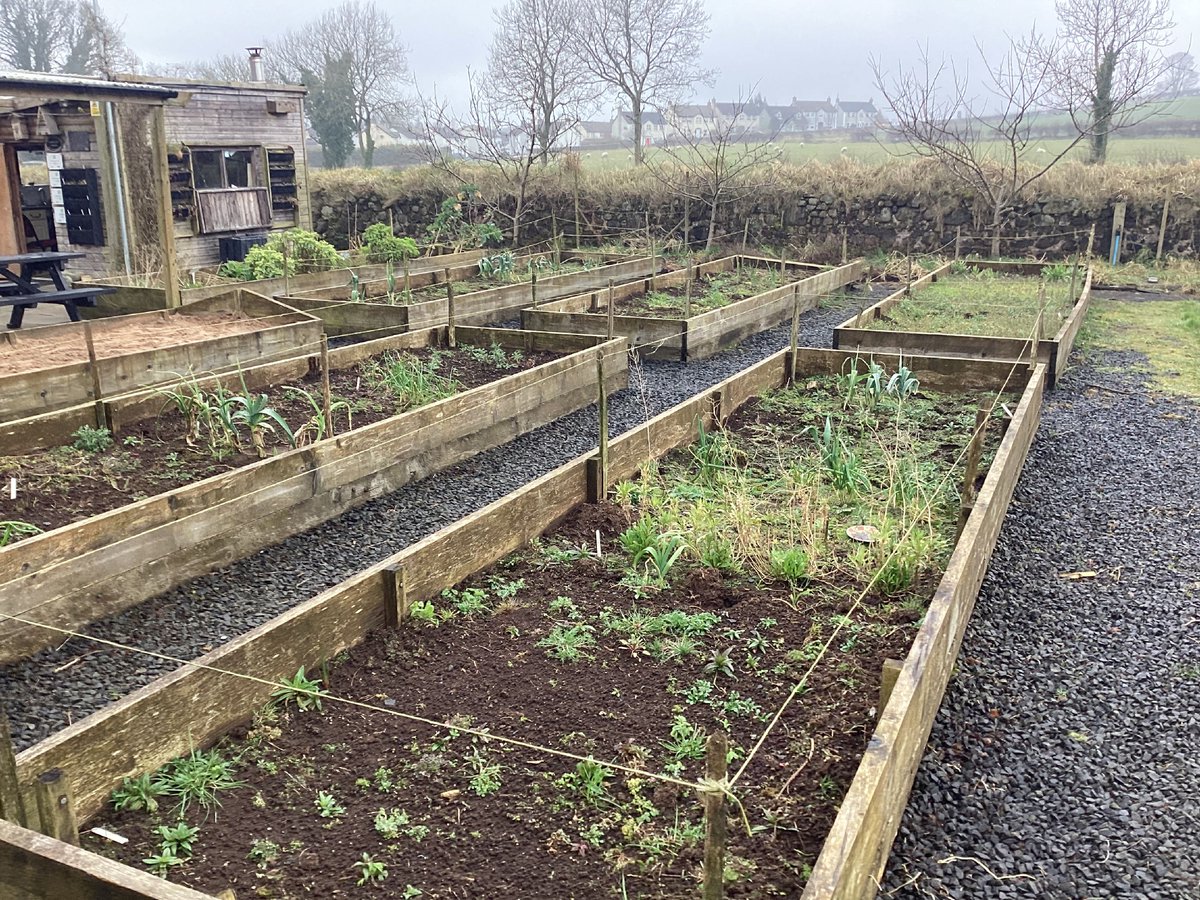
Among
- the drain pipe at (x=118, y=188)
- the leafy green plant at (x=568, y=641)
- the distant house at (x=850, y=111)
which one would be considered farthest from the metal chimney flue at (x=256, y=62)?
the distant house at (x=850, y=111)

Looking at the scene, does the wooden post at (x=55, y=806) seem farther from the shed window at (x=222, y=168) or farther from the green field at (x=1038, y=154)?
the green field at (x=1038, y=154)

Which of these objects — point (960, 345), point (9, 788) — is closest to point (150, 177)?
point (960, 345)

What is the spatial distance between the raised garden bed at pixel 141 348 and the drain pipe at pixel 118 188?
16.4 feet

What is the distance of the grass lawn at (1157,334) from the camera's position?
9133 millimetres

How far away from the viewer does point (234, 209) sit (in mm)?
15516

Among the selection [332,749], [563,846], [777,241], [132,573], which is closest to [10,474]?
[132,573]

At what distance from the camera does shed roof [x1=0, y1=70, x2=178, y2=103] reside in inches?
328

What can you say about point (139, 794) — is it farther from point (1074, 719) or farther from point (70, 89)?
point (70, 89)

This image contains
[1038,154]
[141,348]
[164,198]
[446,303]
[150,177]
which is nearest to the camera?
[141,348]

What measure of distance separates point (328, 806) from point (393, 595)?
1.08 m

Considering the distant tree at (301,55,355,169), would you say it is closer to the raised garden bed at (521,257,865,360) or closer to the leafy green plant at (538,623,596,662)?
the raised garden bed at (521,257,865,360)

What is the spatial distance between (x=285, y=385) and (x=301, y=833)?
5.37m

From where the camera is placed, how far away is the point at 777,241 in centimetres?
1969

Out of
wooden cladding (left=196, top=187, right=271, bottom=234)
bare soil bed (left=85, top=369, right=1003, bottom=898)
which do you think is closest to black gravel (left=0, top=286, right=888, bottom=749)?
bare soil bed (left=85, top=369, right=1003, bottom=898)
